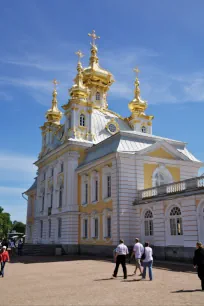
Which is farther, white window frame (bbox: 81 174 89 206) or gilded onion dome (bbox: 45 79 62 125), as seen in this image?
gilded onion dome (bbox: 45 79 62 125)

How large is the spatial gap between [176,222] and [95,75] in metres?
25.7

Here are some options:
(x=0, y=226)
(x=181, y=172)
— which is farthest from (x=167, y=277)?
(x=0, y=226)

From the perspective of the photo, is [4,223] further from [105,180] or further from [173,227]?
[173,227]

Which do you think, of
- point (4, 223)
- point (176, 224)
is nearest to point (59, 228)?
point (176, 224)

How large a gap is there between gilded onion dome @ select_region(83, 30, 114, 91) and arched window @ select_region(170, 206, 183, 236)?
24.6m

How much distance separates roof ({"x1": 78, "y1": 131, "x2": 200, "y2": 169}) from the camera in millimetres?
26375

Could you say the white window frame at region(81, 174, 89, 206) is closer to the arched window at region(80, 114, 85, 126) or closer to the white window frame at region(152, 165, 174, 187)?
the arched window at region(80, 114, 85, 126)

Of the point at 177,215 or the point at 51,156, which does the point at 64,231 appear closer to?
the point at 51,156

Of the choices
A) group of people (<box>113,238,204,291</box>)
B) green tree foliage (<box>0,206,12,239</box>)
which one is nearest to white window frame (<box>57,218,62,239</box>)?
group of people (<box>113,238,204,291</box>)

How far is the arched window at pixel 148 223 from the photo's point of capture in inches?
908

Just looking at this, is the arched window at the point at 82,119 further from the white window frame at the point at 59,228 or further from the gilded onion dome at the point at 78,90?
the white window frame at the point at 59,228

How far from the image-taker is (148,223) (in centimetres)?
2334

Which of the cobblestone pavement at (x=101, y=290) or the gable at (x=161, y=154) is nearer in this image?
the cobblestone pavement at (x=101, y=290)

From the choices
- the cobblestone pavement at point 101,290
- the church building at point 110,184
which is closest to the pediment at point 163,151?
the church building at point 110,184
